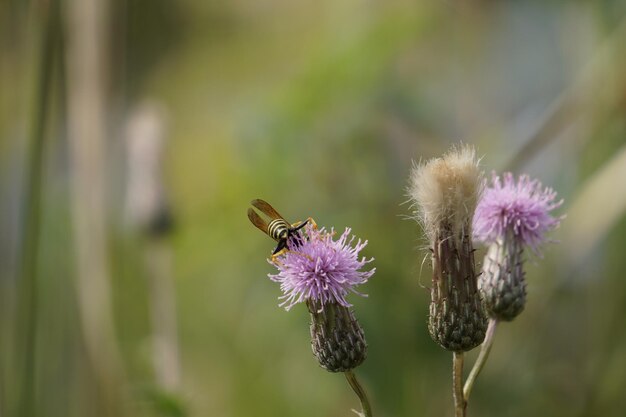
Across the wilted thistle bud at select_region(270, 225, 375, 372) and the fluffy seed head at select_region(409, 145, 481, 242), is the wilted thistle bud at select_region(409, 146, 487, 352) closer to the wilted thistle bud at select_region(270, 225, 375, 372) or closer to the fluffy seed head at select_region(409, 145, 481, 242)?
the fluffy seed head at select_region(409, 145, 481, 242)

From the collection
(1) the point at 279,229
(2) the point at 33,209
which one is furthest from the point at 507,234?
(2) the point at 33,209

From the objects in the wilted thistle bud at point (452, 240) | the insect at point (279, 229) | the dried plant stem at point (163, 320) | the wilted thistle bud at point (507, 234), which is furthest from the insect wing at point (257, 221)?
the dried plant stem at point (163, 320)

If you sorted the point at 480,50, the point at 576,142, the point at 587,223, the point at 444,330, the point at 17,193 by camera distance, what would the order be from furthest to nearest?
the point at 17,193
the point at 480,50
the point at 576,142
the point at 587,223
the point at 444,330

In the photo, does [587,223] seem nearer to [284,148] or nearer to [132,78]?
[284,148]

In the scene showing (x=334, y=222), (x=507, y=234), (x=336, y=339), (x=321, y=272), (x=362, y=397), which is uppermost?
(x=334, y=222)

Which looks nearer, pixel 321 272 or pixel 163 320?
pixel 321 272

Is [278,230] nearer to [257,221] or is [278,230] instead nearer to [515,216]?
[257,221]

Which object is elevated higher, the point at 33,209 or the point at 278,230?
the point at 33,209

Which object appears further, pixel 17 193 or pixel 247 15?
pixel 247 15

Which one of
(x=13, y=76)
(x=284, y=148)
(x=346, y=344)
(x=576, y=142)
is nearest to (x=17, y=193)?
(x=13, y=76)
